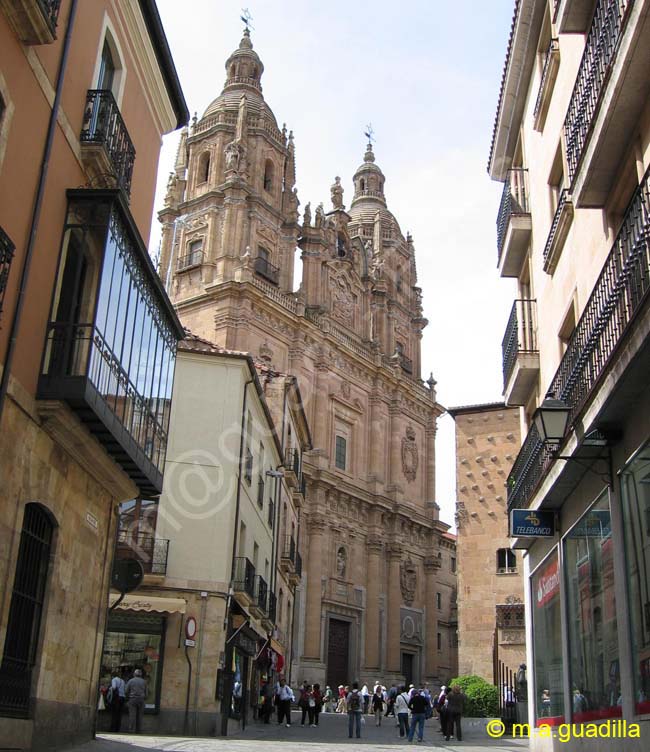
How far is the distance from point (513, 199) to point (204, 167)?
33236 mm

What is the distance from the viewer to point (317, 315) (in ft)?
151

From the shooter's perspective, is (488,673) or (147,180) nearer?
(147,180)

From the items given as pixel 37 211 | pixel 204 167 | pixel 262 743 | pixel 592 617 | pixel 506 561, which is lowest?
pixel 262 743

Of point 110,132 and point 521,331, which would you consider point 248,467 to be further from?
point 110,132

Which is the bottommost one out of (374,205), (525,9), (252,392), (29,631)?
(29,631)

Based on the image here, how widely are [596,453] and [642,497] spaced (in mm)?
1393

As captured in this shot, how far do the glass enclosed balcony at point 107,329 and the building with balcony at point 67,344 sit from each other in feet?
0.08

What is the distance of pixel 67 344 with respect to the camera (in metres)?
10.0

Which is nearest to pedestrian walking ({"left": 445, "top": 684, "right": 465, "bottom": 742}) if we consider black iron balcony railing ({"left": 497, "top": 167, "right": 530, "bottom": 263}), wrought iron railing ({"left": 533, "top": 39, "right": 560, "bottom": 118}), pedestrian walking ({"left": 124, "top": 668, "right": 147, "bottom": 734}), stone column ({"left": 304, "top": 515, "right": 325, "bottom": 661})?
pedestrian walking ({"left": 124, "top": 668, "right": 147, "bottom": 734})

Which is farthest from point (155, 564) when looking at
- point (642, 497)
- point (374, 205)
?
point (374, 205)

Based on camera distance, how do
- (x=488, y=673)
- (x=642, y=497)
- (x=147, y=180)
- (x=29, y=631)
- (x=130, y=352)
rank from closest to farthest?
(x=642, y=497) → (x=29, y=631) → (x=130, y=352) → (x=147, y=180) → (x=488, y=673)

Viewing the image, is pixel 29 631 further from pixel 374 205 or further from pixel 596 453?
pixel 374 205

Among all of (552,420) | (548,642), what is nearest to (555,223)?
(552,420)

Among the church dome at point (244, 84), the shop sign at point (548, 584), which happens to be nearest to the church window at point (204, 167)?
the church dome at point (244, 84)
